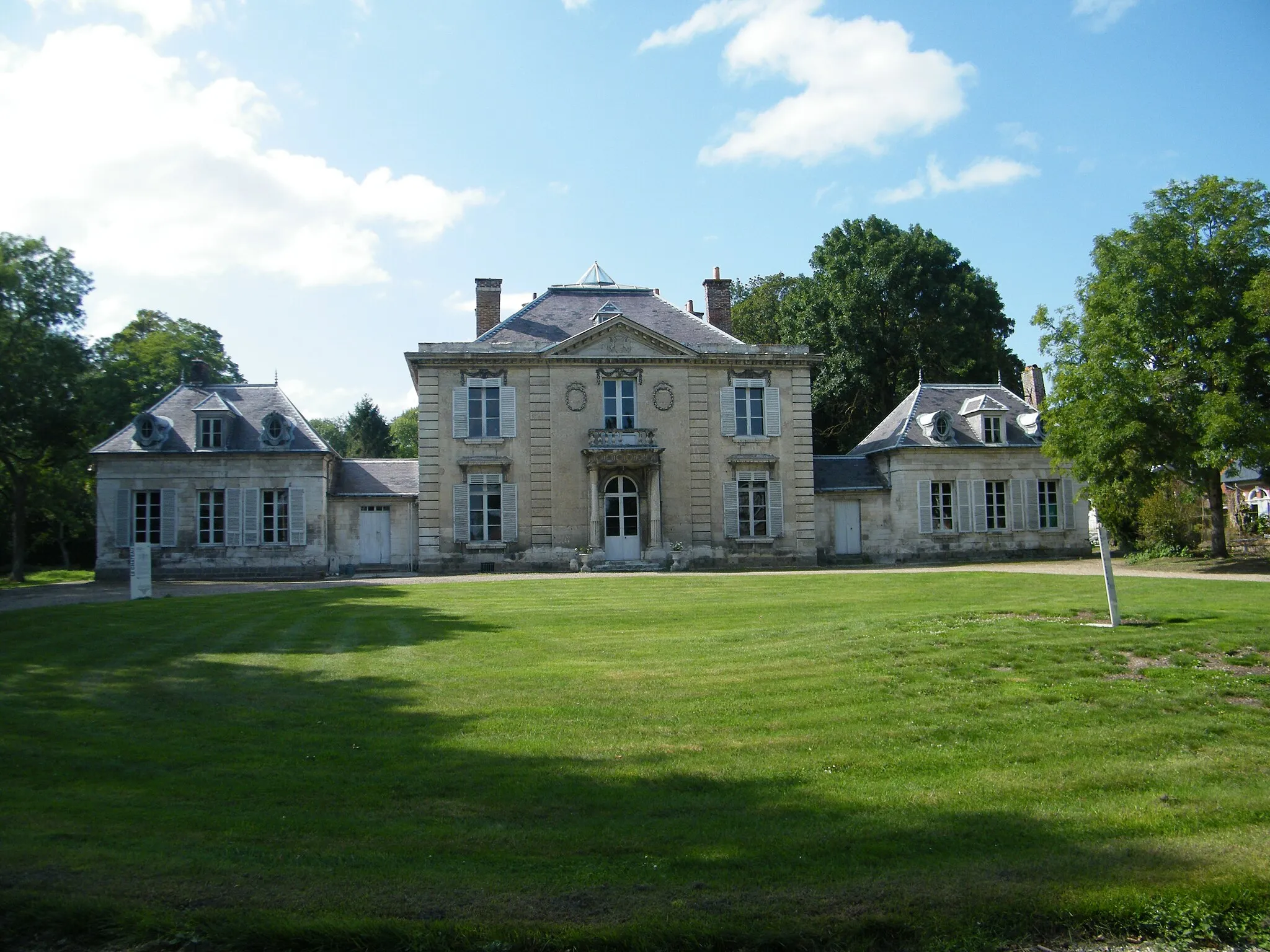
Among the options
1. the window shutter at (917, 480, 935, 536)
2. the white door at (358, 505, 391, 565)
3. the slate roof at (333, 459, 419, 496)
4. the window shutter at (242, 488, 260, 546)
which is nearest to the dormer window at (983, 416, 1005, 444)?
the window shutter at (917, 480, 935, 536)

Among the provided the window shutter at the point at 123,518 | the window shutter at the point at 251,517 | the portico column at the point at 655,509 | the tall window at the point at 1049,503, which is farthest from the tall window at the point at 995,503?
the window shutter at the point at 123,518

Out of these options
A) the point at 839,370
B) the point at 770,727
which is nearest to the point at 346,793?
the point at 770,727

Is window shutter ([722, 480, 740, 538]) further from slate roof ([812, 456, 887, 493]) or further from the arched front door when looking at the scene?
slate roof ([812, 456, 887, 493])

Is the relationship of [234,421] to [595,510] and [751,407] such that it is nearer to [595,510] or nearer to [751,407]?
[595,510]

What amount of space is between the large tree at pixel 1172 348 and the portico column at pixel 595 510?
15.1 meters

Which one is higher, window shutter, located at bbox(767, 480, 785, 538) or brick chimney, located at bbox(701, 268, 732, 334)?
brick chimney, located at bbox(701, 268, 732, 334)

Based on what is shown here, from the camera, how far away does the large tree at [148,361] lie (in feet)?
133

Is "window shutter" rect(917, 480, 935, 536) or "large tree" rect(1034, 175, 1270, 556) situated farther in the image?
"window shutter" rect(917, 480, 935, 536)

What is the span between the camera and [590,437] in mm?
32531

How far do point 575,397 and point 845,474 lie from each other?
10961mm

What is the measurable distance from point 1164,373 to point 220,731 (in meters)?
27.2

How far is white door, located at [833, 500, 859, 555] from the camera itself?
34969mm

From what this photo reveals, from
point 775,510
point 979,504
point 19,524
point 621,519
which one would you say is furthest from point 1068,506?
point 19,524

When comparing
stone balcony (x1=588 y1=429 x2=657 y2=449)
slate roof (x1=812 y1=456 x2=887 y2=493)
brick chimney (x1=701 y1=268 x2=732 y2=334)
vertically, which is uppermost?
brick chimney (x1=701 y1=268 x2=732 y2=334)
